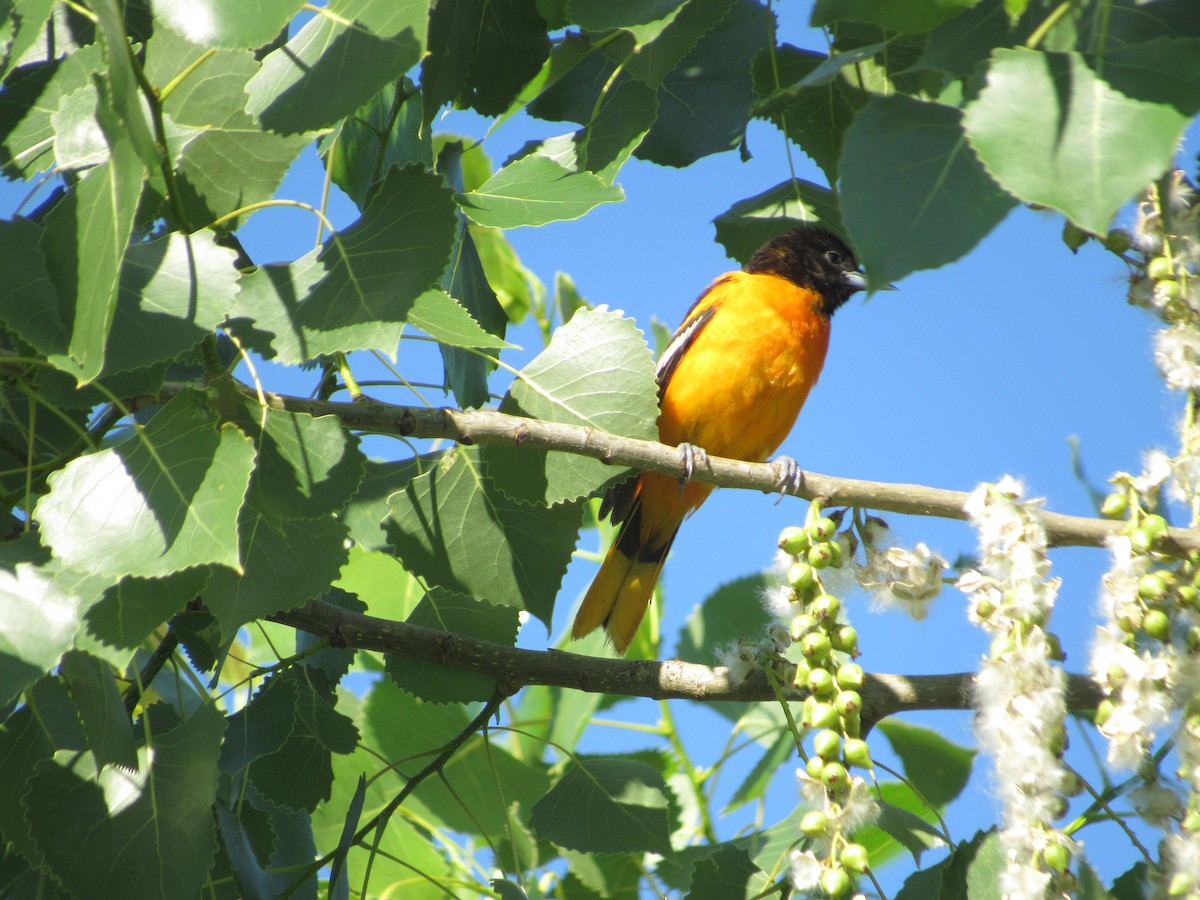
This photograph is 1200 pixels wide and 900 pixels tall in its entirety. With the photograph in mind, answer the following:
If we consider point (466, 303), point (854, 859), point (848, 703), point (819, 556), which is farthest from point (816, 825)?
point (466, 303)

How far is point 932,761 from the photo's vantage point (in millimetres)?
2896

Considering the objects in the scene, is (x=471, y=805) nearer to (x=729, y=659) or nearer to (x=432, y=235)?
(x=729, y=659)

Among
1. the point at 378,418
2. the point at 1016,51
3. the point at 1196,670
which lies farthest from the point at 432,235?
the point at 1196,670

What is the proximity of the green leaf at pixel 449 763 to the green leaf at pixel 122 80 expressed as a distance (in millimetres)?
2031

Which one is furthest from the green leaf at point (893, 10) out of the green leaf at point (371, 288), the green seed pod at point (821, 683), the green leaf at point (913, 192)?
the green seed pod at point (821, 683)

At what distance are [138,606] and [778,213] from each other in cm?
161

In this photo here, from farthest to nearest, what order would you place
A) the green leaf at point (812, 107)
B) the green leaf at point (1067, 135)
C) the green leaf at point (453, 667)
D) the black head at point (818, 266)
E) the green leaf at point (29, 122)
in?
the black head at point (818, 266)
the green leaf at point (453, 667)
the green leaf at point (812, 107)
the green leaf at point (29, 122)
the green leaf at point (1067, 135)

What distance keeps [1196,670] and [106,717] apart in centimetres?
150

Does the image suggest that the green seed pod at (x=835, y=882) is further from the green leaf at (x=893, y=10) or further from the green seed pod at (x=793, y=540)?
Result: the green leaf at (x=893, y=10)

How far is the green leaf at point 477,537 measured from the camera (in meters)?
2.08

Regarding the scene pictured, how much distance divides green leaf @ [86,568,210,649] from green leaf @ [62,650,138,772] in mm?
221

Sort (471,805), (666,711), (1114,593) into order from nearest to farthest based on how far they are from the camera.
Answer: (1114,593) < (471,805) < (666,711)

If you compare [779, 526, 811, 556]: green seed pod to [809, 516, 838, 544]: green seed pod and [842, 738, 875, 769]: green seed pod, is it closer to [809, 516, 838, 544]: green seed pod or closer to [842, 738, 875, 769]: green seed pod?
[809, 516, 838, 544]: green seed pod

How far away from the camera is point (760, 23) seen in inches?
97.4
